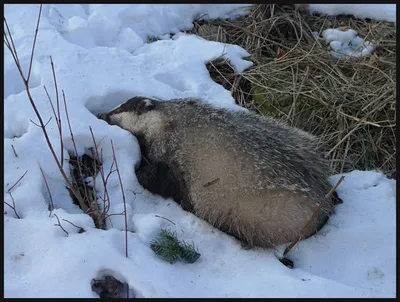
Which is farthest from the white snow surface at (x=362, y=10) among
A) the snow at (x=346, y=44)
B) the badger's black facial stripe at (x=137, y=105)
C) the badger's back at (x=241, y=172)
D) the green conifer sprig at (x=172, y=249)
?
the green conifer sprig at (x=172, y=249)

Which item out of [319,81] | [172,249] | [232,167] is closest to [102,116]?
[232,167]

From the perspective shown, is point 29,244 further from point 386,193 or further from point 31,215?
point 386,193

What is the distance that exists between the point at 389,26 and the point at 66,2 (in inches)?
149

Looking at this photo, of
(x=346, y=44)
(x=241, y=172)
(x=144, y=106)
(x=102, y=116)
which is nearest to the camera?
(x=241, y=172)

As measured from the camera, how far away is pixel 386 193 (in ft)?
12.4

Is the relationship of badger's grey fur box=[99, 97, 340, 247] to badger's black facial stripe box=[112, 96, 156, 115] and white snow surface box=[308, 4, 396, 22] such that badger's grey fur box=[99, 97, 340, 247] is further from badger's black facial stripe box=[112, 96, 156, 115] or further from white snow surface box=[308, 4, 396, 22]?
white snow surface box=[308, 4, 396, 22]

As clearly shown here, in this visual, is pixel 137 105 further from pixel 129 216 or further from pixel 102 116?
pixel 129 216

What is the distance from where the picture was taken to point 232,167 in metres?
3.39

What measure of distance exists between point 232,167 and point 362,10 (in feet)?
12.0

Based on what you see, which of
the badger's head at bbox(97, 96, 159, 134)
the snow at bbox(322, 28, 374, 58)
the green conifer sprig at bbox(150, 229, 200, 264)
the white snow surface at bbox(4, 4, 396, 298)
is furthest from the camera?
the snow at bbox(322, 28, 374, 58)

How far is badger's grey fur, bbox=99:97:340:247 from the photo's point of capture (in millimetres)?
3225

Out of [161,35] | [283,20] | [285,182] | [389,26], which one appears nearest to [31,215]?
[285,182]

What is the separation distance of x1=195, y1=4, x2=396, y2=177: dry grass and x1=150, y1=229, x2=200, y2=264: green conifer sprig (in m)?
1.74

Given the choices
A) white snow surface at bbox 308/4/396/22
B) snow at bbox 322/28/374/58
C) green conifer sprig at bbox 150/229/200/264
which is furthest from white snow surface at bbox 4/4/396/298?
white snow surface at bbox 308/4/396/22
